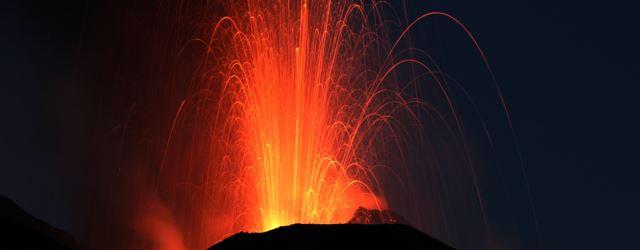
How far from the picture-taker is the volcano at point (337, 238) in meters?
37.2

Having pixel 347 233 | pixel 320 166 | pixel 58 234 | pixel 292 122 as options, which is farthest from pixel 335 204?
pixel 58 234

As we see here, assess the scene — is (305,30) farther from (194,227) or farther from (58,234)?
Answer: (58,234)

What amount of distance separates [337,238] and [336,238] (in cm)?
6

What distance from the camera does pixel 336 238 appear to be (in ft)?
125

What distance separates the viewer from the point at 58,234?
7800 centimetres

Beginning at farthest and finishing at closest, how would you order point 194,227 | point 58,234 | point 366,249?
point 58,234
point 194,227
point 366,249

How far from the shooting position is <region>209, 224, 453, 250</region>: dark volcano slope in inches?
1463

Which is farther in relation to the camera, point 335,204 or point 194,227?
point 194,227

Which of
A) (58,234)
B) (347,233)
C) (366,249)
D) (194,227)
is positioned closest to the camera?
→ (366,249)

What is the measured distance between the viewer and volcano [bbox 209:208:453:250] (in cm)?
3716

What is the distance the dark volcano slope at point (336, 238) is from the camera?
1463 inches

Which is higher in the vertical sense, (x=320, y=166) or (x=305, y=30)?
(x=305, y=30)

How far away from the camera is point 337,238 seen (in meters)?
38.0

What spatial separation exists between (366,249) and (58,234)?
5238 cm
